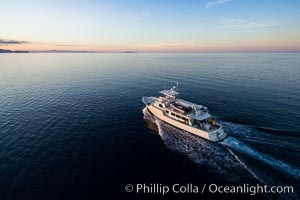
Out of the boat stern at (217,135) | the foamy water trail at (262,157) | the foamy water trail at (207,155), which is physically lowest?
the foamy water trail at (207,155)

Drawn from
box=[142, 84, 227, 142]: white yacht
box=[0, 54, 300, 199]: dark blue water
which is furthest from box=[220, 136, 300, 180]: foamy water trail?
box=[142, 84, 227, 142]: white yacht

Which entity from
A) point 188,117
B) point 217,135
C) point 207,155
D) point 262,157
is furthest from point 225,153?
point 188,117

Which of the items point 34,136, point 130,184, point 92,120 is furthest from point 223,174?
point 34,136

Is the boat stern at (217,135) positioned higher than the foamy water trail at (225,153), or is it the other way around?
the boat stern at (217,135)

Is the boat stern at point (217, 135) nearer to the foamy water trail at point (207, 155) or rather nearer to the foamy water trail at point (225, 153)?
the foamy water trail at point (225, 153)

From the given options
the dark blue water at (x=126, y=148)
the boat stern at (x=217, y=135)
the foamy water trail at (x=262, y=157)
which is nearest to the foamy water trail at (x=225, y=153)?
the foamy water trail at (x=262, y=157)

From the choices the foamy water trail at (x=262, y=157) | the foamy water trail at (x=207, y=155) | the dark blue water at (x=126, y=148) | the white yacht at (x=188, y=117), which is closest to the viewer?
the dark blue water at (x=126, y=148)

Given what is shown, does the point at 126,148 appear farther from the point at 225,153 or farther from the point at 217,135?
the point at 217,135

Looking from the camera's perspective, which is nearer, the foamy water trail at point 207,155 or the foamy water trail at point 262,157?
the foamy water trail at point 262,157

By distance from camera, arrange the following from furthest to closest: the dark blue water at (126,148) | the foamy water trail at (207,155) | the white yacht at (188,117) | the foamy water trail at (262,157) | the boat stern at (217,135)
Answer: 1. the white yacht at (188,117)
2. the boat stern at (217,135)
3. the foamy water trail at (207,155)
4. the foamy water trail at (262,157)
5. the dark blue water at (126,148)
